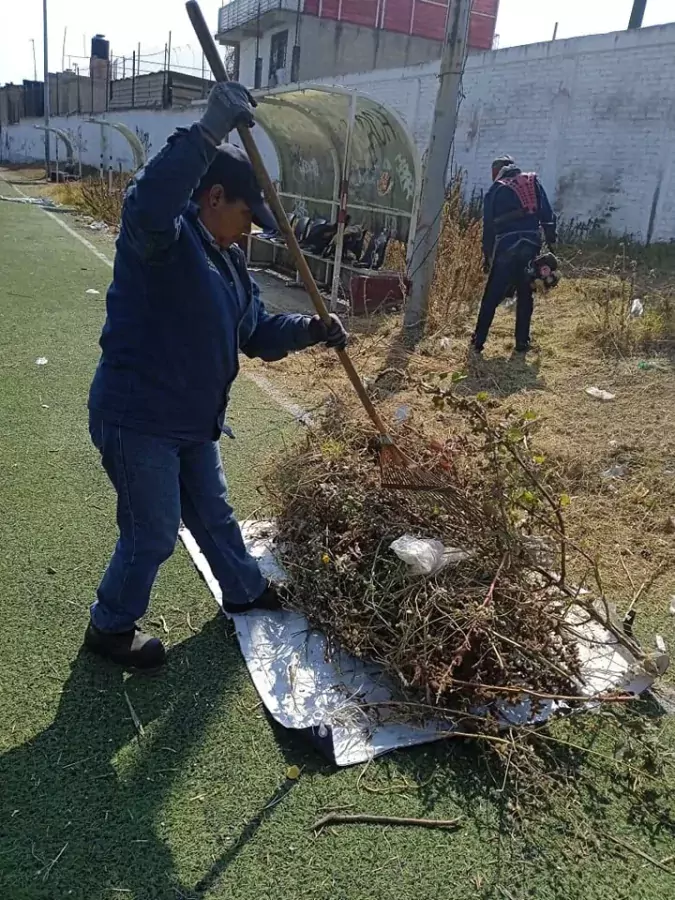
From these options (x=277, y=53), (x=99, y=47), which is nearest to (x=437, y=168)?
(x=277, y=53)

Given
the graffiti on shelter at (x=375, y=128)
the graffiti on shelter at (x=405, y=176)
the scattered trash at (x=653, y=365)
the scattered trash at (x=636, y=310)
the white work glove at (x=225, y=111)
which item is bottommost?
the scattered trash at (x=653, y=365)

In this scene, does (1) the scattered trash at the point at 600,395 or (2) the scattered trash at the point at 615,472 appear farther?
(1) the scattered trash at the point at 600,395

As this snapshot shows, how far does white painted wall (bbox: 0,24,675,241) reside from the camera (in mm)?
11047

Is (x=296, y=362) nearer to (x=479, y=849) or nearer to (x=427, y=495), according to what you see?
(x=427, y=495)

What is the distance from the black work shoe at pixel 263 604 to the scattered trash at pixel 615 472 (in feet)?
7.99

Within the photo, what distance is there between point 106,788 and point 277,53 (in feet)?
113

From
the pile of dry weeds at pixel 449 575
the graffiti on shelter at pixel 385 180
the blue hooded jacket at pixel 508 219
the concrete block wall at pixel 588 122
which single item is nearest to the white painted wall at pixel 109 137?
the concrete block wall at pixel 588 122

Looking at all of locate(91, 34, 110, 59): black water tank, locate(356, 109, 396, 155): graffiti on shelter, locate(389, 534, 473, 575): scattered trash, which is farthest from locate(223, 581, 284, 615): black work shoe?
locate(91, 34, 110, 59): black water tank

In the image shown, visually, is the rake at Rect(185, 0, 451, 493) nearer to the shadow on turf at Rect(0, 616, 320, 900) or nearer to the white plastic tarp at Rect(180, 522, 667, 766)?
the white plastic tarp at Rect(180, 522, 667, 766)

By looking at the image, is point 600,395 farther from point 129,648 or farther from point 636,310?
point 129,648

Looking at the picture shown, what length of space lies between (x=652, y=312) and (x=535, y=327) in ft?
4.21

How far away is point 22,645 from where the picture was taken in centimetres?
251

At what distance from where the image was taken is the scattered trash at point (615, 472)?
4.27m

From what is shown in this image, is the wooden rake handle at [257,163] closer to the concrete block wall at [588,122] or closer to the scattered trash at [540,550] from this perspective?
the scattered trash at [540,550]
